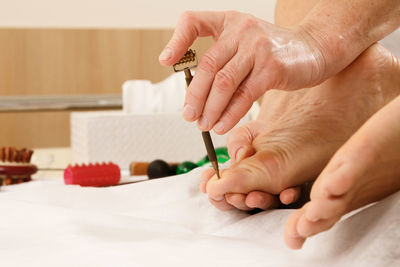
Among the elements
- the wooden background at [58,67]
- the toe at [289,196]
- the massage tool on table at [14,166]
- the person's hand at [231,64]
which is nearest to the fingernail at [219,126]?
the person's hand at [231,64]

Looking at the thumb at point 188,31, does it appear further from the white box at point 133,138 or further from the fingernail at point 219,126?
the white box at point 133,138

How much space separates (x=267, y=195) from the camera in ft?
2.01

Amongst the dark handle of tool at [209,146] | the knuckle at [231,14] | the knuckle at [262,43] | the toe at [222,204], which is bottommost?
the toe at [222,204]

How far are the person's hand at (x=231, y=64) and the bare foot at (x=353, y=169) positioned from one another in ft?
0.64

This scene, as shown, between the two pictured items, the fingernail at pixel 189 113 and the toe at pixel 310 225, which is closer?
the toe at pixel 310 225

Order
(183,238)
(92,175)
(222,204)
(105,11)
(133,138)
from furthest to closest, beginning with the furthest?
(105,11)
(133,138)
(92,175)
(222,204)
(183,238)

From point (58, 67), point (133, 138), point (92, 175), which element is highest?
point (92, 175)

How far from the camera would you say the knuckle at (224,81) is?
1.84ft

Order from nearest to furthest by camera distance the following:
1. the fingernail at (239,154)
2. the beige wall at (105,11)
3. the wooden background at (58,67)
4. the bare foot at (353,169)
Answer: the bare foot at (353,169) → the fingernail at (239,154) → the wooden background at (58,67) → the beige wall at (105,11)

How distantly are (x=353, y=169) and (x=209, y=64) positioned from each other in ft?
0.79

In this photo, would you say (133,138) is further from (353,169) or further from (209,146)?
(353,169)

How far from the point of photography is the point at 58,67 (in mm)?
3400

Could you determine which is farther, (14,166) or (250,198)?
(14,166)

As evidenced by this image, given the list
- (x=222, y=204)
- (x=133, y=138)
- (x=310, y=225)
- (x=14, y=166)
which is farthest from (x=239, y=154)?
(x=133, y=138)
